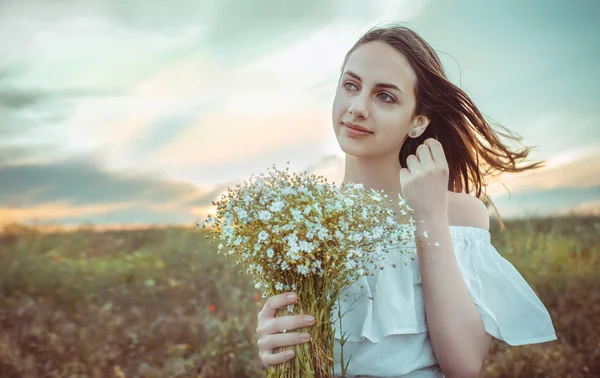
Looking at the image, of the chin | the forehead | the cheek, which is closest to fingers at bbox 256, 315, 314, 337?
the chin

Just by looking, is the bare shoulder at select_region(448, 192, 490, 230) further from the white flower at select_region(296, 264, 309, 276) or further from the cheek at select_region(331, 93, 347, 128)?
the white flower at select_region(296, 264, 309, 276)

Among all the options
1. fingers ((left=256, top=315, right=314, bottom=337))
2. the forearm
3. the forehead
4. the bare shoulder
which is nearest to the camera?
fingers ((left=256, top=315, right=314, bottom=337))

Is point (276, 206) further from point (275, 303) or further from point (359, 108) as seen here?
point (359, 108)

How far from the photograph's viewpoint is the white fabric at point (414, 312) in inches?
105

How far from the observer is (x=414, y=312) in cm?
269

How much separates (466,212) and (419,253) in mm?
552

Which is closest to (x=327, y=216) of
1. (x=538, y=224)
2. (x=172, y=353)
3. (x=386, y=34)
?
(x=386, y=34)

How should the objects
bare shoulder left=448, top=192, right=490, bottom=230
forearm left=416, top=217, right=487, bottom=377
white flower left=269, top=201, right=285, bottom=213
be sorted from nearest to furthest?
white flower left=269, top=201, right=285, bottom=213 < forearm left=416, top=217, right=487, bottom=377 < bare shoulder left=448, top=192, right=490, bottom=230

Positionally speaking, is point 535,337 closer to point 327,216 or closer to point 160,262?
point 327,216

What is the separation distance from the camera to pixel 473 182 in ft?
11.9

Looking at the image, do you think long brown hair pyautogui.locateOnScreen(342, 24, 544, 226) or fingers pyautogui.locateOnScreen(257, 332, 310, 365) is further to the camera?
long brown hair pyautogui.locateOnScreen(342, 24, 544, 226)

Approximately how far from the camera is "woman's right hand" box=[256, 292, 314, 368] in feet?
7.27

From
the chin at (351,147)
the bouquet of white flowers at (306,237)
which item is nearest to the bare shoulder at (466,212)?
the chin at (351,147)

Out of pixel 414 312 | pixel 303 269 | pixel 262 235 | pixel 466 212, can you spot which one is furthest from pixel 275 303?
pixel 466 212
